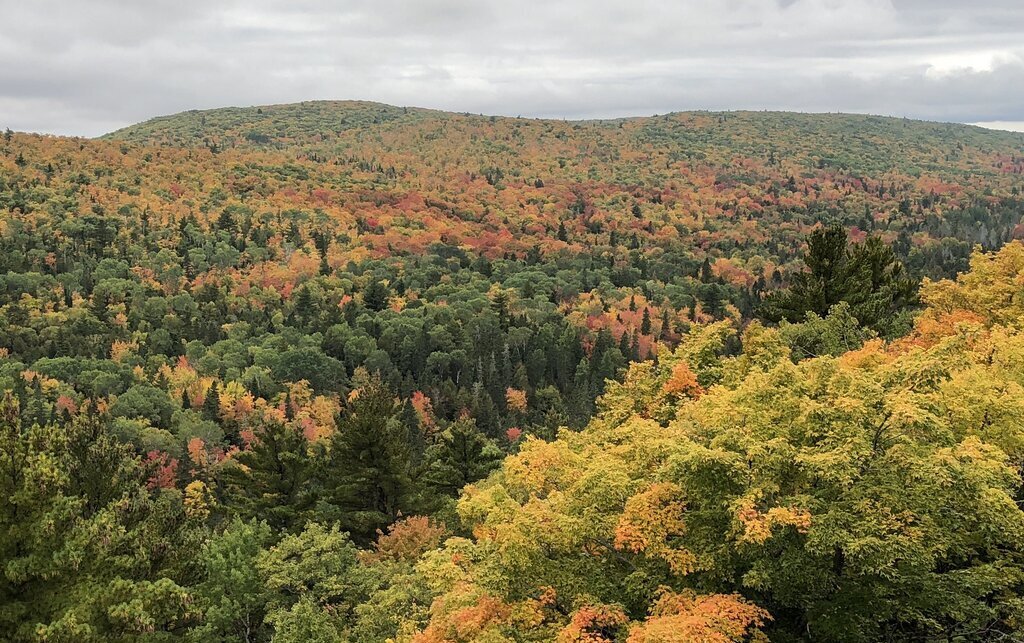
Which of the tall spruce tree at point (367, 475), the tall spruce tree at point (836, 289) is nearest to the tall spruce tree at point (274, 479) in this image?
the tall spruce tree at point (367, 475)

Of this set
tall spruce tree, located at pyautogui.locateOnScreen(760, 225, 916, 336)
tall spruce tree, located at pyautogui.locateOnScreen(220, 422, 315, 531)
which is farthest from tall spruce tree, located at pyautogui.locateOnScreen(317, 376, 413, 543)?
tall spruce tree, located at pyautogui.locateOnScreen(760, 225, 916, 336)

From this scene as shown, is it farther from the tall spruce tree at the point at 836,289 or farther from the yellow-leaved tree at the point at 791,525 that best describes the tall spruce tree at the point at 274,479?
the tall spruce tree at the point at 836,289

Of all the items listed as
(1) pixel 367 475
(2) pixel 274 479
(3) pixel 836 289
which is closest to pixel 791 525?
(3) pixel 836 289

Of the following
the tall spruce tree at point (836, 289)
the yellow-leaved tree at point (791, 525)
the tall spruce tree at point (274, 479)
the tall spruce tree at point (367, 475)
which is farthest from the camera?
the tall spruce tree at point (367, 475)

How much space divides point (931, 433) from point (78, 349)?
14312 cm

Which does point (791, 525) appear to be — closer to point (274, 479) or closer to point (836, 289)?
point (836, 289)

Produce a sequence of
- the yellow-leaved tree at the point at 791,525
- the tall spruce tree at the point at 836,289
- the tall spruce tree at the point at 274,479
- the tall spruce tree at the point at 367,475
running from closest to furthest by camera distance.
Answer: the yellow-leaved tree at the point at 791,525
the tall spruce tree at the point at 836,289
the tall spruce tree at the point at 274,479
the tall spruce tree at the point at 367,475

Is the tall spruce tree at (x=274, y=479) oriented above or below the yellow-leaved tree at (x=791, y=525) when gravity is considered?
below

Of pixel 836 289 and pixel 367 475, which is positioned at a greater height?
pixel 836 289

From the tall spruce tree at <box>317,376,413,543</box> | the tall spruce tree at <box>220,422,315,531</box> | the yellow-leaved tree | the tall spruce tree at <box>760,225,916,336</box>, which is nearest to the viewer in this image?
the yellow-leaved tree

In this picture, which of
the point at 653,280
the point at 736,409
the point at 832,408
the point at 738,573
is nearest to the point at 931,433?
the point at 832,408

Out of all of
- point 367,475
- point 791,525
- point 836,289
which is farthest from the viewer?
point 367,475

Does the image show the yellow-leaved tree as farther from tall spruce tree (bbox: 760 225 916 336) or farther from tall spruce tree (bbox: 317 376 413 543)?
tall spruce tree (bbox: 317 376 413 543)

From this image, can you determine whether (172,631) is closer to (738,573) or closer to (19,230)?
(738,573)
